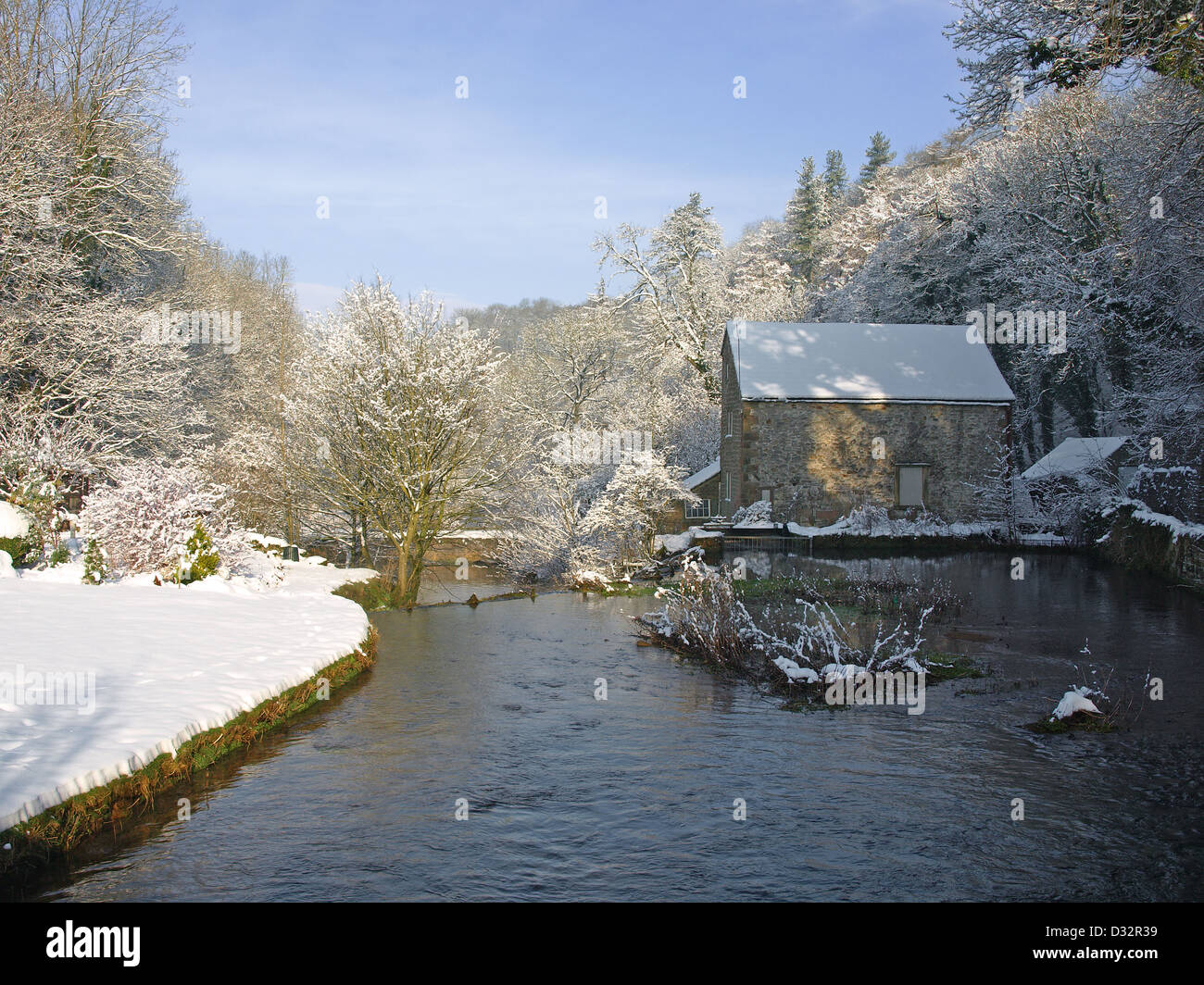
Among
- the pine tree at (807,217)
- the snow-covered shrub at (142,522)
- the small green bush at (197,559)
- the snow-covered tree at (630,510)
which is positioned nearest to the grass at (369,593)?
the small green bush at (197,559)

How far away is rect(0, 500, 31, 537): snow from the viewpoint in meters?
17.4

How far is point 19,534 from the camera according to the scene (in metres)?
17.5

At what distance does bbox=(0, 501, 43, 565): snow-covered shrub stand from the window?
28.0 metres

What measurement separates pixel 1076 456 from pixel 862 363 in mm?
8653

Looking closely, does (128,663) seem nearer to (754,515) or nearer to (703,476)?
(754,515)

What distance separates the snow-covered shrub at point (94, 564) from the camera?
16375 mm

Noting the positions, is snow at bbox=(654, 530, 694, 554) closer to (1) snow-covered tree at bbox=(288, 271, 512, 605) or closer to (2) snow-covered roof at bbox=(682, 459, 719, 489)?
(1) snow-covered tree at bbox=(288, 271, 512, 605)

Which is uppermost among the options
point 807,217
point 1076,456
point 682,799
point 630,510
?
point 807,217

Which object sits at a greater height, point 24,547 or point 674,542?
point 24,547

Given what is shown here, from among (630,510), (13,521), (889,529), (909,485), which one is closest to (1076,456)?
(909,485)

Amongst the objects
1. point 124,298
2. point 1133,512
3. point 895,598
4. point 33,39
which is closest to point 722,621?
point 895,598

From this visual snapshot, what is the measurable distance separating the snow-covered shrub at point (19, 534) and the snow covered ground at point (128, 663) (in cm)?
109

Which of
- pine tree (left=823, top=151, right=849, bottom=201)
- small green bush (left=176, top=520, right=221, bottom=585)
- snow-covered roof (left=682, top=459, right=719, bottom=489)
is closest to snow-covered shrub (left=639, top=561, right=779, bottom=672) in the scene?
small green bush (left=176, top=520, right=221, bottom=585)
